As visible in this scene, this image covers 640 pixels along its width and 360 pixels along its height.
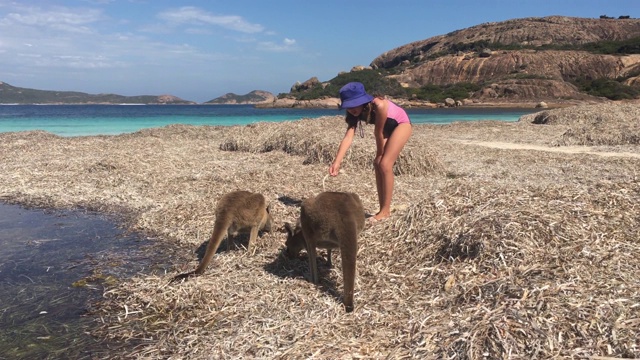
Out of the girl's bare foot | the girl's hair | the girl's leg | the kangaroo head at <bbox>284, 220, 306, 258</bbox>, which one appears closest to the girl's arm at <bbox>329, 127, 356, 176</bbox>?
the girl's hair

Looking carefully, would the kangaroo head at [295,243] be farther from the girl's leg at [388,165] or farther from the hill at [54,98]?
the hill at [54,98]

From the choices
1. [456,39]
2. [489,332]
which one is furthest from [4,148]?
[456,39]

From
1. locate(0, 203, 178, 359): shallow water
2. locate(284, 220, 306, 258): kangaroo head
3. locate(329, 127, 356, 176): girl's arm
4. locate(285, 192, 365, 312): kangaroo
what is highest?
locate(329, 127, 356, 176): girl's arm

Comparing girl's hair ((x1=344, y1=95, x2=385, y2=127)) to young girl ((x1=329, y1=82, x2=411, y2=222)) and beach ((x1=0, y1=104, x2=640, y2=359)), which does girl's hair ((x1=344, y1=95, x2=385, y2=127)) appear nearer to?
young girl ((x1=329, y1=82, x2=411, y2=222))

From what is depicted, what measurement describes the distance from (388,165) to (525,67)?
92183 millimetres

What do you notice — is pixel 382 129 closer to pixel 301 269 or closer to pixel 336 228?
pixel 301 269

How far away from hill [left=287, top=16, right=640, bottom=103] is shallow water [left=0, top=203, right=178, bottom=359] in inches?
1999

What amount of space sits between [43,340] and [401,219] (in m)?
3.87

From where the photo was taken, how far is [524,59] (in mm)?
89625

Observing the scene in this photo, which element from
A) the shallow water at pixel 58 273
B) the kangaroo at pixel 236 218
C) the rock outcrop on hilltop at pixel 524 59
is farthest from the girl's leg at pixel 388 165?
the rock outcrop on hilltop at pixel 524 59

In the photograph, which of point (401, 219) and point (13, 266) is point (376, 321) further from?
point (13, 266)

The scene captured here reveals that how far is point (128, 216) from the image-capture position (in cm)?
789

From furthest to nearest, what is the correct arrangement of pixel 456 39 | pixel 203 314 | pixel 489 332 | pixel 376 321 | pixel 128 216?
1. pixel 456 39
2. pixel 128 216
3. pixel 203 314
4. pixel 376 321
5. pixel 489 332

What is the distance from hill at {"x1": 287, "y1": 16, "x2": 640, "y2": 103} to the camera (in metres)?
74.6
